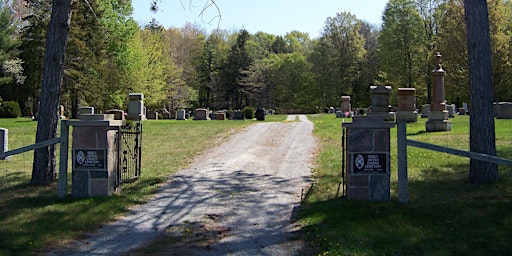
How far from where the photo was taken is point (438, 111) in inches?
708

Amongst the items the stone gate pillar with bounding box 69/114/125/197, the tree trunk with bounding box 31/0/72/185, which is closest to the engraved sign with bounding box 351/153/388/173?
the stone gate pillar with bounding box 69/114/125/197

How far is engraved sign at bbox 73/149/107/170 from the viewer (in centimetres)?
789

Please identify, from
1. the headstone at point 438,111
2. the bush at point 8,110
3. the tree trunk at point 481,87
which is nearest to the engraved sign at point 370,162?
A: the tree trunk at point 481,87

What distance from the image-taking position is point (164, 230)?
21.3ft

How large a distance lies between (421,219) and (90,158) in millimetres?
4996

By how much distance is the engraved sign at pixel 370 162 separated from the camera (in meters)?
7.33

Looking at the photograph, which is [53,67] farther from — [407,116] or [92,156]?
[407,116]

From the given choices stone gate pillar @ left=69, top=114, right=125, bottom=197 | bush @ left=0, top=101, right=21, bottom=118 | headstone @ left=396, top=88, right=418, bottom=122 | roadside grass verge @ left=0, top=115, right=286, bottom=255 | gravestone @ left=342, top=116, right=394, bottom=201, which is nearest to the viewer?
roadside grass verge @ left=0, top=115, right=286, bottom=255

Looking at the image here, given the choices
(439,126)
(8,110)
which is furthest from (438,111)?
(8,110)

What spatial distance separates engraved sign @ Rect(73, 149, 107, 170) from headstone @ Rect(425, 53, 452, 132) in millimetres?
12834

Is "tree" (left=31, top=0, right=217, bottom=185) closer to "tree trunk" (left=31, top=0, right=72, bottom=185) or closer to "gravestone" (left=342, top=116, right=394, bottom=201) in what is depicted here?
"tree trunk" (left=31, top=0, right=72, bottom=185)

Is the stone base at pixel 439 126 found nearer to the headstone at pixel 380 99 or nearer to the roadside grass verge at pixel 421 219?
the headstone at pixel 380 99

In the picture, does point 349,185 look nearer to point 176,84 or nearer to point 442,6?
point 442,6

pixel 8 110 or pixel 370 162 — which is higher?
pixel 8 110
